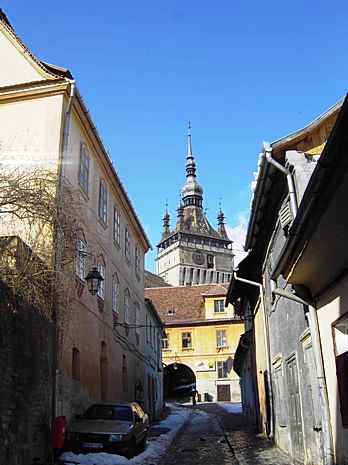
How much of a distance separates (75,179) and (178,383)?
41.9 m

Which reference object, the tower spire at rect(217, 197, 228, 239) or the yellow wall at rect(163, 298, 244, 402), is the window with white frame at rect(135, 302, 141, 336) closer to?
the yellow wall at rect(163, 298, 244, 402)

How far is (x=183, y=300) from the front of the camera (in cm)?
5394

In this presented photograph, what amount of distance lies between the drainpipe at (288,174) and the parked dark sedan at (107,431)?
7.15 m

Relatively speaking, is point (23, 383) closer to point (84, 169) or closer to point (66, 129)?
point (66, 129)

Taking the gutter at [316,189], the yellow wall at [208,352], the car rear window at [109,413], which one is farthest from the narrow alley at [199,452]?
the yellow wall at [208,352]

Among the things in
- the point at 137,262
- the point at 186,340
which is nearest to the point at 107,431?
the point at 137,262

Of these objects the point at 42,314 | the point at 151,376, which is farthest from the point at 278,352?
the point at 151,376

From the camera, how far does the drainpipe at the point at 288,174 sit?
8.92 meters

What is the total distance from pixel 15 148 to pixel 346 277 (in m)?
11.1

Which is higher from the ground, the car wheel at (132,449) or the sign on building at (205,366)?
the sign on building at (205,366)

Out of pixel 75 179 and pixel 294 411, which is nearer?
pixel 294 411

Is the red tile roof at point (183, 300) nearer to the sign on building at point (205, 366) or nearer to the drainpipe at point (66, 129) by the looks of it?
the sign on building at point (205, 366)

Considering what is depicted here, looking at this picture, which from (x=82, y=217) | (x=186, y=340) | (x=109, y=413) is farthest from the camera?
(x=186, y=340)

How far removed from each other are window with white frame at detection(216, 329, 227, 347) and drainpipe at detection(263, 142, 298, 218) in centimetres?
4003
